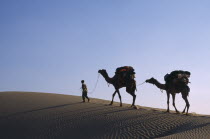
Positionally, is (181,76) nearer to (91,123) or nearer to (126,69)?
(126,69)

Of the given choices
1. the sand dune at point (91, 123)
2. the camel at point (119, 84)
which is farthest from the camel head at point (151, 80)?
the sand dune at point (91, 123)

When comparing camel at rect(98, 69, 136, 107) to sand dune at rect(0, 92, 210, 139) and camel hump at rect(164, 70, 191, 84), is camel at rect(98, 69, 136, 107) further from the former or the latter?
camel hump at rect(164, 70, 191, 84)

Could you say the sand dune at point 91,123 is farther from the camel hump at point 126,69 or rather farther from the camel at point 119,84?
the camel hump at point 126,69

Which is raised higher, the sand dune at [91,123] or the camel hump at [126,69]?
the camel hump at [126,69]

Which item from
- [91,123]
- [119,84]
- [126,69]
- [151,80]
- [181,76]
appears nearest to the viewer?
[91,123]

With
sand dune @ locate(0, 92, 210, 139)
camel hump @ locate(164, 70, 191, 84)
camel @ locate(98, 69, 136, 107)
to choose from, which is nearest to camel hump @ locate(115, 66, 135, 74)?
camel @ locate(98, 69, 136, 107)

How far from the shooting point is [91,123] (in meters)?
17.6

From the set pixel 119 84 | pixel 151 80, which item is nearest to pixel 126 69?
pixel 119 84

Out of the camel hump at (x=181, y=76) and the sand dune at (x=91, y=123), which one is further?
the camel hump at (x=181, y=76)

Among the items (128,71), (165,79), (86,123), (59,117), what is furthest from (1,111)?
(165,79)

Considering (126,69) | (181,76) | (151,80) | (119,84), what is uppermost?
(126,69)

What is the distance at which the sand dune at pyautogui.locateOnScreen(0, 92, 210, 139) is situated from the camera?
623 inches

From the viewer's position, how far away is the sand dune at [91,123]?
51.9ft

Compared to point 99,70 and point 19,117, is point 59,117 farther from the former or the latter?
point 99,70
